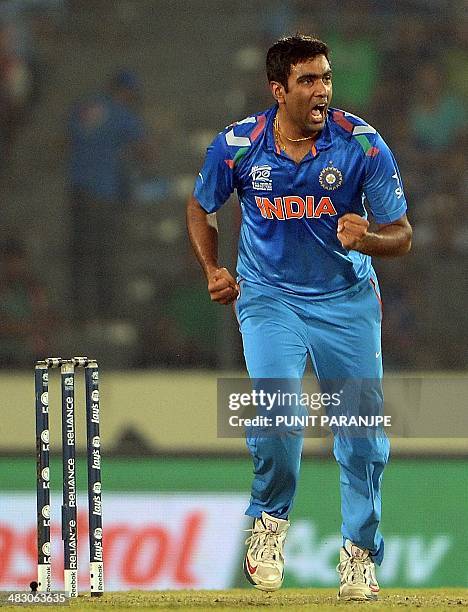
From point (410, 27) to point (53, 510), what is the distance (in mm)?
3524

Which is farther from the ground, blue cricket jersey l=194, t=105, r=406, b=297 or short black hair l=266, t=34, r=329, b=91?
short black hair l=266, t=34, r=329, b=91

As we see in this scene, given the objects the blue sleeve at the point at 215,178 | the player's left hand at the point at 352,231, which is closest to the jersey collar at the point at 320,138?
the blue sleeve at the point at 215,178

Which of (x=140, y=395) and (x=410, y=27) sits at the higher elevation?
(x=410, y=27)

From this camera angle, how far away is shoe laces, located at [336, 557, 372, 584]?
16.5 feet

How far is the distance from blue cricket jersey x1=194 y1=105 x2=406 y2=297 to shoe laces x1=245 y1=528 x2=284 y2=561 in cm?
84

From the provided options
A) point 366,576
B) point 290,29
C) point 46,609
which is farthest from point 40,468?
point 290,29

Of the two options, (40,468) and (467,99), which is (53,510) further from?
(467,99)

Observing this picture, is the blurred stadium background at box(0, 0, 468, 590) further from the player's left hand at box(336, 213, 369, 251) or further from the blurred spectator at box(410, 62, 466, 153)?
the player's left hand at box(336, 213, 369, 251)

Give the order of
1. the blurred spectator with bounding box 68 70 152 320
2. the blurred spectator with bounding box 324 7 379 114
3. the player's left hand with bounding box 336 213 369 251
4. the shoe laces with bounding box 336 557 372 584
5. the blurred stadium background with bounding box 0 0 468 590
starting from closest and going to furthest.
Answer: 1. the player's left hand with bounding box 336 213 369 251
2. the shoe laces with bounding box 336 557 372 584
3. the blurred stadium background with bounding box 0 0 468 590
4. the blurred spectator with bounding box 68 70 152 320
5. the blurred spectator with bounding box 324 7 379 114

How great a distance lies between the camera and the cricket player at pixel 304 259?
495cm

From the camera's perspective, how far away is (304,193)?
497cm

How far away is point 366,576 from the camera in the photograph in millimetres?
5039

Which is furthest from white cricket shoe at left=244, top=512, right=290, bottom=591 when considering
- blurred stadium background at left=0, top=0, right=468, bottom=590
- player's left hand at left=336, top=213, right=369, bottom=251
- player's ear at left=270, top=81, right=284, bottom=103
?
blurred stadium background at left=0, top=0, right=468, bottom=590

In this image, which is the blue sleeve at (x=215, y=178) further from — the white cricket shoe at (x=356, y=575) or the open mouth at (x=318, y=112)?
the white cricket shoe at (x=356, y=575)
